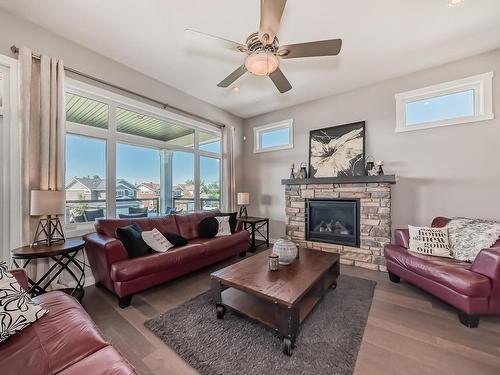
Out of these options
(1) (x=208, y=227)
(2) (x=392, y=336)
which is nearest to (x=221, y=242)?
(1) (x=208, y=227)

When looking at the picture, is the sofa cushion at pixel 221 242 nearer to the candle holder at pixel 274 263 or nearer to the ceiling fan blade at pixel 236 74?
the candle holder at pixel 274 263

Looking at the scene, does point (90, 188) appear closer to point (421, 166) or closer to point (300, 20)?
point (300, 20)

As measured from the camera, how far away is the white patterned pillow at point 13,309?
112 centimetres

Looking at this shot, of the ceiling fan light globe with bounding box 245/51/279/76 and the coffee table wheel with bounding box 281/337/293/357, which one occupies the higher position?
the ceiling fan light globe with bounding box 245/51/279/76

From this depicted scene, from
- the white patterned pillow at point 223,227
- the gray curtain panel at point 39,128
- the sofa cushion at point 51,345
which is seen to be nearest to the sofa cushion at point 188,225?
the white patterned pillow at point 223,227

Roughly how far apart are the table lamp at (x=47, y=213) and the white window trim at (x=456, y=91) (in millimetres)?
4662

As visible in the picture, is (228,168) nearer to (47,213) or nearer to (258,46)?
(258,46)

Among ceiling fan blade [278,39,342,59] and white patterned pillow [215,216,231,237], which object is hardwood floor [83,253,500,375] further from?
ceiling fan blade [278,39,342,59]

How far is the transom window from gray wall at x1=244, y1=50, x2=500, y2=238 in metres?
0.35

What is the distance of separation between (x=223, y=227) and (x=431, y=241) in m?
2.86

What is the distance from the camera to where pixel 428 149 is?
3268mm

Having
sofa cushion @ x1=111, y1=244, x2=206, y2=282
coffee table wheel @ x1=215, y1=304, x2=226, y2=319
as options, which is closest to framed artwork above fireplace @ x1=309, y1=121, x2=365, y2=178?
sofa cushion @ x1=111, y1=244, x2=206, y2=282

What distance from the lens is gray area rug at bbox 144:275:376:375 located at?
58.4 inches

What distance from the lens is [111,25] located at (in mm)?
2461
